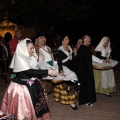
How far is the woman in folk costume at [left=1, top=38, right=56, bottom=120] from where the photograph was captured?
473 centimetres

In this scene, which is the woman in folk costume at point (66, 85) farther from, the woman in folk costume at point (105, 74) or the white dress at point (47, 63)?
the woman in folk costume at point (105, 74)

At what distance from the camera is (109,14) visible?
20.1m

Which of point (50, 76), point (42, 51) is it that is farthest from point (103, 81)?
point (50, 76)

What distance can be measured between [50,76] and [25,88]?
118cm

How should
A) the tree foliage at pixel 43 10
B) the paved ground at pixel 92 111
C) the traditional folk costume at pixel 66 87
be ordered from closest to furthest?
the paved ground at pixel 92 111, the traditional folk costume at pixel 66 87, the tree foliage at pixel 43 10

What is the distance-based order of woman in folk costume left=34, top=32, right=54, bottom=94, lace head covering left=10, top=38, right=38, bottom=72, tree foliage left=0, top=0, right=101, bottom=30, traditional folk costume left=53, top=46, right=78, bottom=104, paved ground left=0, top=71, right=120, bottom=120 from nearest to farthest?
lace head covering left=10, top=38, right=38, bottom=72 < paved ground left=0, top=71, right=120, bottom=120 < traditional folk costume left=53, top=46, right=78, bottom=104 < woman in folk costume left=34, top=32, right=54, bottom=94 < tree foliage left=0, top=0, right=101, bottom=30

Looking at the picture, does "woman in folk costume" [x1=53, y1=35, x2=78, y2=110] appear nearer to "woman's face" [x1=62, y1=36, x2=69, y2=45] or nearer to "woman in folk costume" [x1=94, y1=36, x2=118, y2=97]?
"woman's face" [x1=62, y1=36, x2=69, y2=45]

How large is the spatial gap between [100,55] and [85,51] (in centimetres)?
126

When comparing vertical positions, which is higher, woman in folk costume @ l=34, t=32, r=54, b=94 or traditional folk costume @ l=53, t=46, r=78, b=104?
woman in folk costume @ l=34, t=32, r=54, b=94

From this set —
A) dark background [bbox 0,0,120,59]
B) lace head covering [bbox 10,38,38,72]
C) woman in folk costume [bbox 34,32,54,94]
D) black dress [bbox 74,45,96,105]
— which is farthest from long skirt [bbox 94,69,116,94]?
dark background [bbox 0,0,120,59]

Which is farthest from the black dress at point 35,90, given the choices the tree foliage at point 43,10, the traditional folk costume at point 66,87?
the tree foliage at point 43,10

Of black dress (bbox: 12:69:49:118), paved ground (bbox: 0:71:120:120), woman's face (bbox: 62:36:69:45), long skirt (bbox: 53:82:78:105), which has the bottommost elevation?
paved ground (bbox: 0:71:120:120)

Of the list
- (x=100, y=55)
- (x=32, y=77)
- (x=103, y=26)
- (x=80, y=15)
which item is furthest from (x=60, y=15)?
(x=32, y=77)

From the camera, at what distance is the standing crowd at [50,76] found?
484cm
